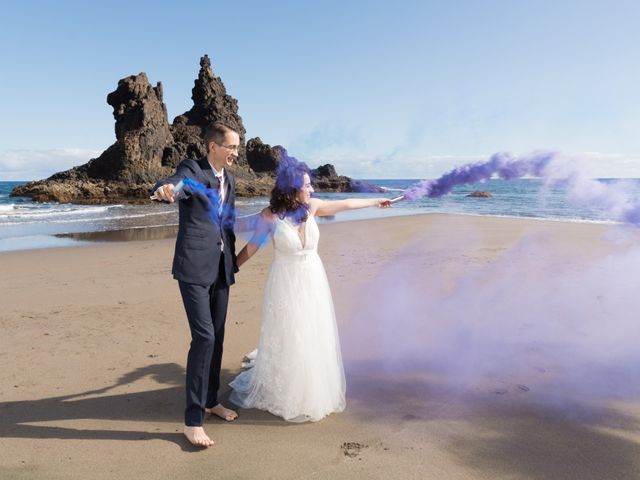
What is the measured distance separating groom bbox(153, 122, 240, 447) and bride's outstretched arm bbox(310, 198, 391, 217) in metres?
0.83

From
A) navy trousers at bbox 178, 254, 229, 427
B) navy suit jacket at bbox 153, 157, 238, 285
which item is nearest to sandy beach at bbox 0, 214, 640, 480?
navy trousers at bbox 178, 254, 229, 427

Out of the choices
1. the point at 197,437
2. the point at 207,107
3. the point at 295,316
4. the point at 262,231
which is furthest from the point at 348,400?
the point at 207,107

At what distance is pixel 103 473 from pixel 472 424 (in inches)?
114

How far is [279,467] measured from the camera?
141 inches

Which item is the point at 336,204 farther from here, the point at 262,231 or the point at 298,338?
the point at 298,338

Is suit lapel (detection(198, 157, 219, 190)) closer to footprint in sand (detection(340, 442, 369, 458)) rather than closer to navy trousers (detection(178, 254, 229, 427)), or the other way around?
navy trousers (detection(178, 254, 229, 427))

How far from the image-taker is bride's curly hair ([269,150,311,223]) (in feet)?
14.2

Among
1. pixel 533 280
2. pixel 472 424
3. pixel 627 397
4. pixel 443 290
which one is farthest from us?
pixel 533 280

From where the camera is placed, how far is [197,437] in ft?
12.8

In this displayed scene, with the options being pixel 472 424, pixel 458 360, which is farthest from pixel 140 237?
pixel 472 424

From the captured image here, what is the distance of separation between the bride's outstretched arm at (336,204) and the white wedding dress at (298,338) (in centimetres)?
17

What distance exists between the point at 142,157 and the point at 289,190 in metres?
63.8

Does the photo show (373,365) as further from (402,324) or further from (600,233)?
(600,233)

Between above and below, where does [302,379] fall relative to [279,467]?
above
